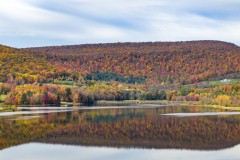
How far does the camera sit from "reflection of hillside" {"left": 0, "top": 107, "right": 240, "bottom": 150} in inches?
1446

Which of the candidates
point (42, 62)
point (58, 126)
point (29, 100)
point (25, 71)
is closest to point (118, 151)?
point (58, 126)

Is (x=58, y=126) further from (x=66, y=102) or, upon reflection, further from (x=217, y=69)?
(x=217, y=69)

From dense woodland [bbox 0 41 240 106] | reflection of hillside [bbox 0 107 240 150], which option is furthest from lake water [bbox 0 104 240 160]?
dense woodland [bbox 0 41 240 106]

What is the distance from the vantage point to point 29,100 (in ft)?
309

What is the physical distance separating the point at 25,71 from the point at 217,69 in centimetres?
7305

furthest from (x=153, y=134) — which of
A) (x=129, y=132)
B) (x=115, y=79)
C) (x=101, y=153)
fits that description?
(x=115, y=79)

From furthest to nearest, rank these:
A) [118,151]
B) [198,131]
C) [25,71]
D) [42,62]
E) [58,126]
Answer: [42,62] < [25,71] < [58,126] < [198,131] < [118,151]

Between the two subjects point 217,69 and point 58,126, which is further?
point 217,69

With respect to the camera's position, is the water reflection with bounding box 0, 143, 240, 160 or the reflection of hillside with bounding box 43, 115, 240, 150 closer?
the water reflection with bounding box 0, 143, 240, 160

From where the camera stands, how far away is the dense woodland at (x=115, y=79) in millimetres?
102631

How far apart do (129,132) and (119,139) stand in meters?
4.49

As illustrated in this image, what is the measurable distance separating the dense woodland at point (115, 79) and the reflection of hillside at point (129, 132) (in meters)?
41.3

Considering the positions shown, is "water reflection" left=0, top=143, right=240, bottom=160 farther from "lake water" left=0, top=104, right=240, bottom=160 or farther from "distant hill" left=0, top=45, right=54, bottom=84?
"distant hill" left=0, top=45, right=54, bottom=84

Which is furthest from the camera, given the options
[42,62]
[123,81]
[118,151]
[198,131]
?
[123,81]
